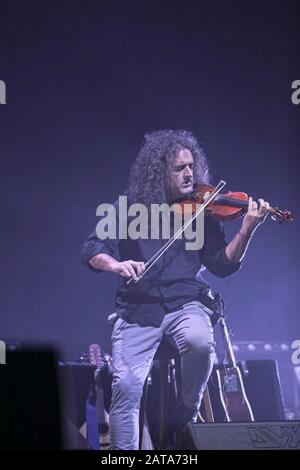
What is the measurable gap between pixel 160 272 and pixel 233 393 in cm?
63

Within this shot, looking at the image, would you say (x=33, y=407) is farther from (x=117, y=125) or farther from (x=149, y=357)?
(x=117, y=125)

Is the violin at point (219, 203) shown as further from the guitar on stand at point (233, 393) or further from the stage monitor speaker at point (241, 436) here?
the stage monitor speaker at point (241, 436)

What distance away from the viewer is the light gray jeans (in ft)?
10.6

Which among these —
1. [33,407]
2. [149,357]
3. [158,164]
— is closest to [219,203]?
[158,164]

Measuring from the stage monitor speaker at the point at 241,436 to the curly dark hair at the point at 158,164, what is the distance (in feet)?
3.56

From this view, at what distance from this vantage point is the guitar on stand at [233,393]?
3.30 meters

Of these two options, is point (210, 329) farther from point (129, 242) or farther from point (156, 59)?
point (156, 59)

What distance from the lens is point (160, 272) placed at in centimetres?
334

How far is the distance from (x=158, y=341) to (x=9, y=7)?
5.73 feet

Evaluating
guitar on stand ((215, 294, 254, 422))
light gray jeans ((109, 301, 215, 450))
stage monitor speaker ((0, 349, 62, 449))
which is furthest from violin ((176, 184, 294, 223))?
stage monitor speaker ((0, 349, 62, 449))

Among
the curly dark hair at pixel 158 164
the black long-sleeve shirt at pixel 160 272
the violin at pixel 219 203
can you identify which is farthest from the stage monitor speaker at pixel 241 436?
the curly dark hair at pixel 158 164

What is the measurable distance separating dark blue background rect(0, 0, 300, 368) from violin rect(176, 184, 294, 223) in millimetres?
80

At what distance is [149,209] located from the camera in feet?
11.2

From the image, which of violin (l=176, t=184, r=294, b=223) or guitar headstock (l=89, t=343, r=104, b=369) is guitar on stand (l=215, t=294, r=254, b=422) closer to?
guitar headstock (l=89, t=343, r=104, b=369)
